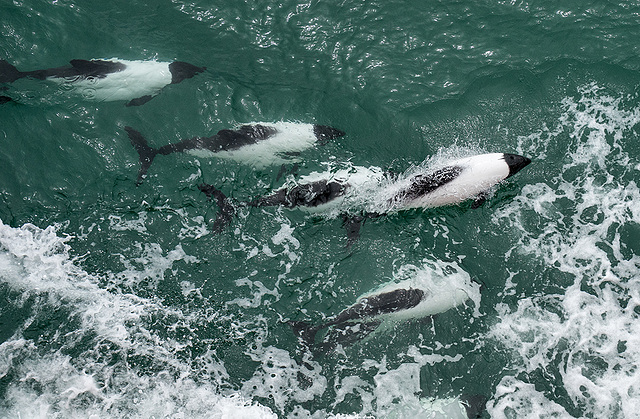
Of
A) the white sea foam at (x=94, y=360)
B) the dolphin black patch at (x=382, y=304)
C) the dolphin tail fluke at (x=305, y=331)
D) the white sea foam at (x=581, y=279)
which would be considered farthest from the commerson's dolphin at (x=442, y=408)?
the white sea foam at (x=94, y=360)

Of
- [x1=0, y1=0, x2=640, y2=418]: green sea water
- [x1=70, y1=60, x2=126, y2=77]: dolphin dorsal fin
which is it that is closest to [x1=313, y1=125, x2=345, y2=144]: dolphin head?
[x1=0, y1=0, x2=640, y2=418]: green sea water

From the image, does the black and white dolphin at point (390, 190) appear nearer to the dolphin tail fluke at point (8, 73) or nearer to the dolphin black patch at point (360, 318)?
the dolphin black patch at point (360, 318)

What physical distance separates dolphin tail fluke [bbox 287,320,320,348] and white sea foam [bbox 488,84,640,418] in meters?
3.33

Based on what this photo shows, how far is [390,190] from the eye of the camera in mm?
11320

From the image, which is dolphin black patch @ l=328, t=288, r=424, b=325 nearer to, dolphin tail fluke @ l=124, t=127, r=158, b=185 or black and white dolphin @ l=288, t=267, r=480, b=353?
black and white dolphin @ l=288, t=267, r=480, b=353

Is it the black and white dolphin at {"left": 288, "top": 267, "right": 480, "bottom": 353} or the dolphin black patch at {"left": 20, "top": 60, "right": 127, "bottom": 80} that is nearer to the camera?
the black and white dolphin at {"left": 288, "top": 267, "right": 480, "bottom": 353}

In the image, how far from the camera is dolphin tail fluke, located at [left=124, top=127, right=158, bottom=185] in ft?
37.9

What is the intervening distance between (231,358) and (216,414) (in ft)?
3.23

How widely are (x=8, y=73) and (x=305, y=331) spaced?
8955 mm

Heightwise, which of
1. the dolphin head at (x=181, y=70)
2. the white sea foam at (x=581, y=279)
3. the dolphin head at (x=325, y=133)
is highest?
the dolphin head at (x=181, y=70)

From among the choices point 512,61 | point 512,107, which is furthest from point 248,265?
point 512,61

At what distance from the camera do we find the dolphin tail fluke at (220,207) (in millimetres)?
11086

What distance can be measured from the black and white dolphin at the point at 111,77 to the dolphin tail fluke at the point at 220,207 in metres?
2.88

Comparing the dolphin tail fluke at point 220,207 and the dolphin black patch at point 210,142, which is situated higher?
the dolphin black patch at point 210,142
